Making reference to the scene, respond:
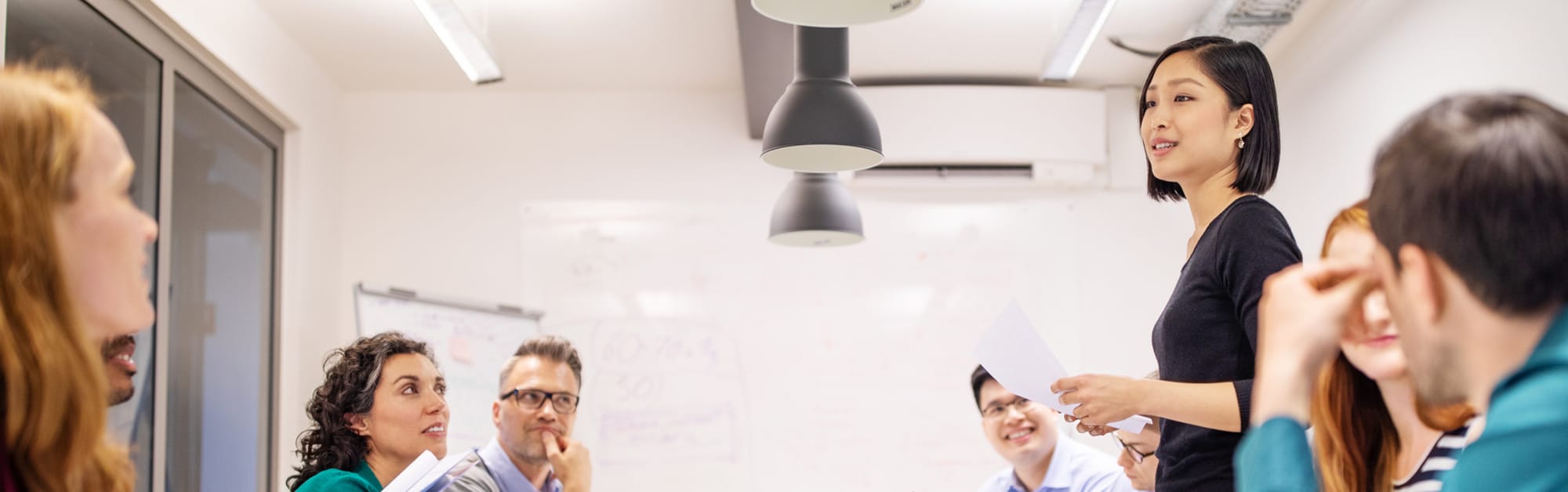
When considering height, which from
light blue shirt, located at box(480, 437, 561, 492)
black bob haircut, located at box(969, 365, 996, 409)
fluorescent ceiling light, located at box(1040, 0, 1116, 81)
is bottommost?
light blue shirt, located at box(480, 437, 561, 492)

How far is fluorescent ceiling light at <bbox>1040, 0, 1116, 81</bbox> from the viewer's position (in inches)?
145

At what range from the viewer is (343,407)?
2727 millimetres

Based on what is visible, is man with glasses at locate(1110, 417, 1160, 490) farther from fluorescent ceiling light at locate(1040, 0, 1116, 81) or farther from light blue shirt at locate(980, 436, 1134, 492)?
fluorescent ceiling light at locate(1040, 0, 1116, 81)

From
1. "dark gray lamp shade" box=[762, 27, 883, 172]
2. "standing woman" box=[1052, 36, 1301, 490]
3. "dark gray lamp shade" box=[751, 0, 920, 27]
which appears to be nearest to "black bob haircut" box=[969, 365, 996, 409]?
"dark gray lamp shade" box=[762, 27, 883, 172]

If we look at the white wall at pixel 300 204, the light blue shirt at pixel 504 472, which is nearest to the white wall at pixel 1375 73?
the light blue shirt at pixel 504 472

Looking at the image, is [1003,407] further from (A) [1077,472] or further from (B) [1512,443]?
(B) [1512,443]

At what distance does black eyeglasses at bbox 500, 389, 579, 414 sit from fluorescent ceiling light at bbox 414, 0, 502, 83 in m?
1.21

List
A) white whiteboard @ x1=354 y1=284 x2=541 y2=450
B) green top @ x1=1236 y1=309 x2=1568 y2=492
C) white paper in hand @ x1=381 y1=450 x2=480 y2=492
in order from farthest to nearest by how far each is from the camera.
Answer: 1. white whiteboard @ x1=354 y1=284 x2=541 y2=450
2. white paper in hand @ x1=381 y1=450 x2=480 y2=492
3. green top @ x1=1236 y1=309 x2=1568 y2=492

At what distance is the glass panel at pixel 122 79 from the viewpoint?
2.88 m

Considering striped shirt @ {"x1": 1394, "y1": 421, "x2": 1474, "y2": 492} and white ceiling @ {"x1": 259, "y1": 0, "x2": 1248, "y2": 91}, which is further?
white ceiling @ {"x1": 259, "y1": 0, "x2": 1248, "y2": 91}

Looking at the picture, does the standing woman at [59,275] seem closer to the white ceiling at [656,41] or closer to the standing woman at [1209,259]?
the standing woman at [1209,259]

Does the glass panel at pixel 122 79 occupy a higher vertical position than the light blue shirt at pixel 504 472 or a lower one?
higher

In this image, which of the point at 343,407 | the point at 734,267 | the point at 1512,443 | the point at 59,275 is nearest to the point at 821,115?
the point at 343,407

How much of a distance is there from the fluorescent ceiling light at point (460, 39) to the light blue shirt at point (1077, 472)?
7.44 ft
